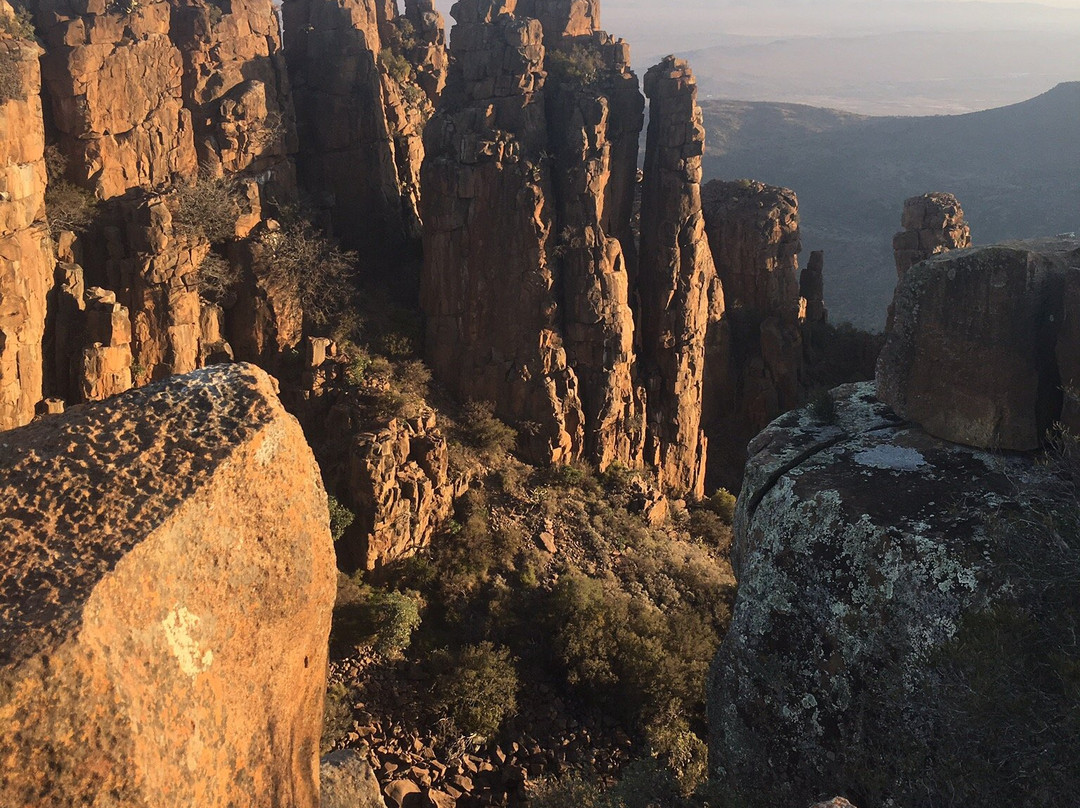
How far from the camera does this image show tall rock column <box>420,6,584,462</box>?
26391mm

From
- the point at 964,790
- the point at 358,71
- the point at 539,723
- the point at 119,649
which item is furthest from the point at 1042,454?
the point at 358,71

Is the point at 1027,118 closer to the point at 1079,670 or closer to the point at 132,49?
the point at 132,49

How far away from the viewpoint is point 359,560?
20.6 metres

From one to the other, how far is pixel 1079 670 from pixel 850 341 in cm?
3400

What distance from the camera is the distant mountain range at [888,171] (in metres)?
77.3

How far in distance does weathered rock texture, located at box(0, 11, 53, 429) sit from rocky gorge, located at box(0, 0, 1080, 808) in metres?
0.11

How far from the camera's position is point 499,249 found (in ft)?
87.7

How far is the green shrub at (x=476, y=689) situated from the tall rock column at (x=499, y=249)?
9.68 meters

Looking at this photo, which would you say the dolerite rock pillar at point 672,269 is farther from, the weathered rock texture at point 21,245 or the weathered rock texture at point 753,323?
the weathered rock texture at point 21,245

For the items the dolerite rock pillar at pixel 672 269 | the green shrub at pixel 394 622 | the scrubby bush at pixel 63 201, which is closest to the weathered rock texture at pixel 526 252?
the dolerite rock pillar at pixel 672 269

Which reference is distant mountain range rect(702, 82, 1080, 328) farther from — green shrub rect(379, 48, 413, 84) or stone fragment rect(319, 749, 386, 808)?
stone fragment rect(319, 749, 386, 808)

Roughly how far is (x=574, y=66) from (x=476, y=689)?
22.7 meters

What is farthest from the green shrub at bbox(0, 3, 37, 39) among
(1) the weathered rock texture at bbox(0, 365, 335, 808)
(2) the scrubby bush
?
(1) the weathered rock texture at bbox(0, 365, 335, 808)

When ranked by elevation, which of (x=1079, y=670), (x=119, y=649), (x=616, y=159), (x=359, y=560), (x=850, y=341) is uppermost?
(x=616, y=159)
